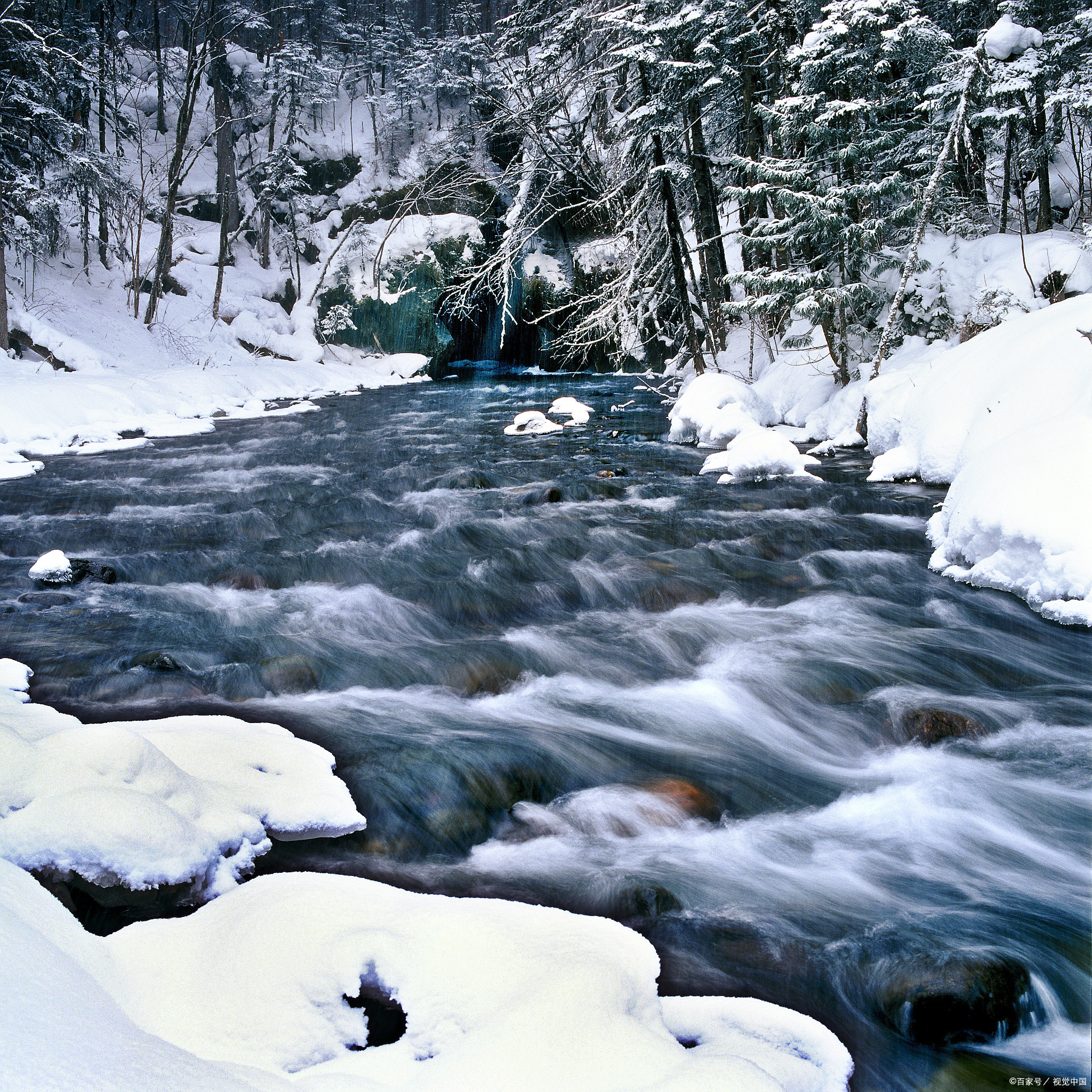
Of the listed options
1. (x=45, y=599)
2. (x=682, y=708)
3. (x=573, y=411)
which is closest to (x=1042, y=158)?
(x=573, y=411)

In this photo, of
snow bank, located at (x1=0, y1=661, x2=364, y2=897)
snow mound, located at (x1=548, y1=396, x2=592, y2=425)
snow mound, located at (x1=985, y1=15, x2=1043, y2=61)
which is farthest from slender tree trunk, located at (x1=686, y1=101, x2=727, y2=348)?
snow bank, located at (x1=0, y1=661, x2=364, y2=897)

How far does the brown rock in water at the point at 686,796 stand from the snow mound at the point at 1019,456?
290 cm

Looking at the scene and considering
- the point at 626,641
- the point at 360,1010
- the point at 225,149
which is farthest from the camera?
the point at 225,149

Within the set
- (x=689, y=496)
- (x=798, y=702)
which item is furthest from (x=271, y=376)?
(x=798, y=702)

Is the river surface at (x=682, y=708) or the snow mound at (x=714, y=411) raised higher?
the snow mound at (x=714, y=411)

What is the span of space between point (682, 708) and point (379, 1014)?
2.58m

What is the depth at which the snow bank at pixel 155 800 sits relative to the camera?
7.19ft

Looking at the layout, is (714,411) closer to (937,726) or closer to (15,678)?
(937,726)

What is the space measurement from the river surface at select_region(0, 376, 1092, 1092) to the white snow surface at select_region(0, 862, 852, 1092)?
0.29 metres

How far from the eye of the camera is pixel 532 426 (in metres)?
13.5

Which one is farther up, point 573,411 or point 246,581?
point 573,411

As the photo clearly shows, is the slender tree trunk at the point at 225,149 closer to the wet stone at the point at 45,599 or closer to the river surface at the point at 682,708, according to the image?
the river surface at the point at 682,708

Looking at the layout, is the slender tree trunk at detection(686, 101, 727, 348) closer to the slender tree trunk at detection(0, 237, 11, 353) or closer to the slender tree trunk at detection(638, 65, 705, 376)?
the slender tree trunk at detection(638, 65, 705, 376)

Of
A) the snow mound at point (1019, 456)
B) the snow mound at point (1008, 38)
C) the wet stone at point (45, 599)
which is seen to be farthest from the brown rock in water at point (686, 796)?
the snow mound at point (1008, 38)
